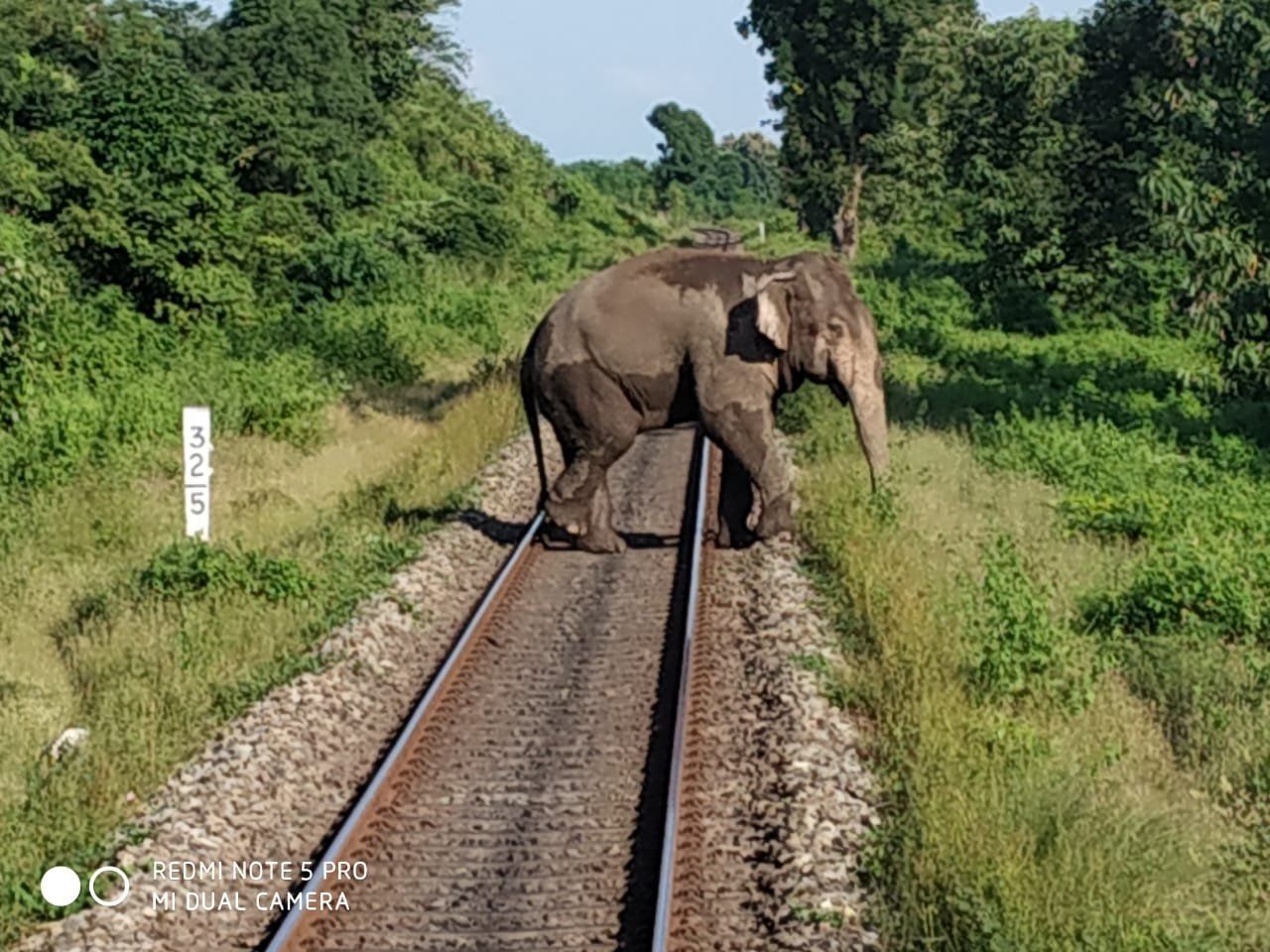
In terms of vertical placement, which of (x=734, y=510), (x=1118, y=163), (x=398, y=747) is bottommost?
(x=398, y=747)

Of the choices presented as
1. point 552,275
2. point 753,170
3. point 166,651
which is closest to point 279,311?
point 552,275

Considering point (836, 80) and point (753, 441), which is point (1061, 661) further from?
point (836, 80)

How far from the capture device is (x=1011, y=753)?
10055mm

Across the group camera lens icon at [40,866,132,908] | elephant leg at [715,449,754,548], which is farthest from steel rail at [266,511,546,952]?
elephant leg at [715,449,754,548]

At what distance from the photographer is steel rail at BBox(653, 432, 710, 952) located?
7852 millimetres

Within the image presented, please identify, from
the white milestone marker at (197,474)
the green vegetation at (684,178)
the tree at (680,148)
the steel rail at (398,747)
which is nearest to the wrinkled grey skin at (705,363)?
the steel rail at (398,747)

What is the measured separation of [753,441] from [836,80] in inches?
1776

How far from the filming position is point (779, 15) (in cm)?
5906

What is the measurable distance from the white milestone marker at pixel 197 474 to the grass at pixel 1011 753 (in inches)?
208

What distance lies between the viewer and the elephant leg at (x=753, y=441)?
15.4 meters

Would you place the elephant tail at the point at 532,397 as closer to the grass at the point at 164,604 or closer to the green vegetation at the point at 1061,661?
the grass at the point at 164,604

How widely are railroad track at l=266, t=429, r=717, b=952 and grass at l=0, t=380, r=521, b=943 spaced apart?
1.32 metres

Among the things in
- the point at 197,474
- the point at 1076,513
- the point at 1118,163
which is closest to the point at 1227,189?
the point at 1076,513

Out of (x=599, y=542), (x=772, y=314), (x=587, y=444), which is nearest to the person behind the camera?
(x=772, y=314)
